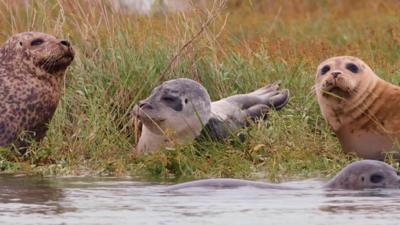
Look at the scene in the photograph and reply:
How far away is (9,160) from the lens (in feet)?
35.8

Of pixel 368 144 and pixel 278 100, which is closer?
pixel 368 144

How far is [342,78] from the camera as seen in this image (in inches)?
418

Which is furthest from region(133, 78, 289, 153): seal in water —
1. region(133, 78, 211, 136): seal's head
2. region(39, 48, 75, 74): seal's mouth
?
region(39, 48, 75, 74): seal's mouth

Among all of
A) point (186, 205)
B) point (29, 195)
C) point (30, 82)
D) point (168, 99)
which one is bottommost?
point (186, 205)

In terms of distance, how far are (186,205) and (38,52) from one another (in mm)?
3558

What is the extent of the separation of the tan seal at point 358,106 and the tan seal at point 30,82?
2204mm

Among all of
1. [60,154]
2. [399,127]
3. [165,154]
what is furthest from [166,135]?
[399,127]

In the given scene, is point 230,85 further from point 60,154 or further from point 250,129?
point 60,154

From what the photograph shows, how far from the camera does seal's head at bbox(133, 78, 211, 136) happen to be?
1076 centimetres

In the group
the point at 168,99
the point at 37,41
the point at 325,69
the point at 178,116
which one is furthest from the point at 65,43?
the point at 325,69

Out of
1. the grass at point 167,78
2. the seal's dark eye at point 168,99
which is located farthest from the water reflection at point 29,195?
the seal's dark eye at point 168,99

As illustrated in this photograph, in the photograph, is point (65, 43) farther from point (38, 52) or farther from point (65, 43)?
point (38, 52)

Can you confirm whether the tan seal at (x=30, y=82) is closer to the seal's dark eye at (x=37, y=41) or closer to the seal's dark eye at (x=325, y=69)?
the seal's dark eye at (x=37, y=41)

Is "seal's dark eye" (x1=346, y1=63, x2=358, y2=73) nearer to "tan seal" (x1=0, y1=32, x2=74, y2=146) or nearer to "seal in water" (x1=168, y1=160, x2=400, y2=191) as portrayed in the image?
"seal in water" (x1=168, y1=160, x2=400, y2=191)
